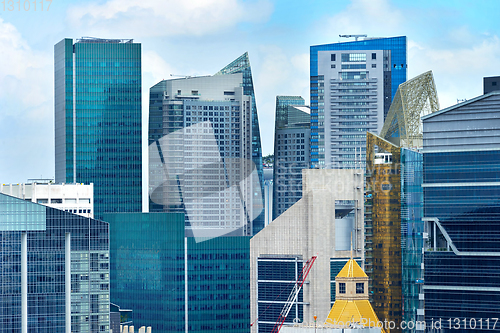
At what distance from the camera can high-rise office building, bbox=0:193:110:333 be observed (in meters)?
184

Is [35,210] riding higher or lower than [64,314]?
higher

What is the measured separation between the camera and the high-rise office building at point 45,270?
18425 cm

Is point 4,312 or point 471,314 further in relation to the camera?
point 471,314

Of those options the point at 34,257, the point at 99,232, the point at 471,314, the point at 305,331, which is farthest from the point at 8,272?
the point at 471,314

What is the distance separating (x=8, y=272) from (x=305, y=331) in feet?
170

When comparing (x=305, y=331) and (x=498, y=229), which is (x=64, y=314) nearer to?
(x=305, y=331)

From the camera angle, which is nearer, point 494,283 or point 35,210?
point 35,210

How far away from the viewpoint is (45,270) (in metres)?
186

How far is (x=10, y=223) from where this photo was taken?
184 m

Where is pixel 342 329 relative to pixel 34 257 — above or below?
below

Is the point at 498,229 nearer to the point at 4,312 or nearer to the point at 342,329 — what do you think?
the point at 342,329

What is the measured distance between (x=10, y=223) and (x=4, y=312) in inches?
574

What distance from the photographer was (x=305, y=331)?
195625 millimetres

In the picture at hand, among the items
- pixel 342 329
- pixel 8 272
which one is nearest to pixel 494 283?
pixel 342 329
